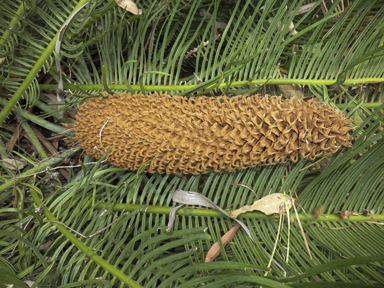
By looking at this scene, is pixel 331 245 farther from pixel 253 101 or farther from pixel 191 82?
pixel 191 82

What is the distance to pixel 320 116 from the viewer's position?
94 cm

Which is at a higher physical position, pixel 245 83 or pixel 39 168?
pixel 245 83

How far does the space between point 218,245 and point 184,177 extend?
0.32 metres

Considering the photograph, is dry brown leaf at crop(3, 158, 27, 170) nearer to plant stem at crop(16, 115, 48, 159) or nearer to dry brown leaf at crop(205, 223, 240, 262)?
plant stem at crop(16, 115, 48, 159)

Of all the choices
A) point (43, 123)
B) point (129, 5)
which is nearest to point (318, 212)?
point (129, 5)

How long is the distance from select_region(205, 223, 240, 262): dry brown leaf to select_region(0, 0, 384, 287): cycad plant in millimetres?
21

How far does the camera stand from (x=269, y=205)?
104 centimetres

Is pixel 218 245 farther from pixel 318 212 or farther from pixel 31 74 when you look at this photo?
pixel 31 74

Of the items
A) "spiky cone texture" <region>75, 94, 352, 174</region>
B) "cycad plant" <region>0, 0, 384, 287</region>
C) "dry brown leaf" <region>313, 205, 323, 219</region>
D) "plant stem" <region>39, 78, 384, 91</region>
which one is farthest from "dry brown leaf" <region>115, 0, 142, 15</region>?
"dry brown leaf" <region>313, 205, 323, 219</region>

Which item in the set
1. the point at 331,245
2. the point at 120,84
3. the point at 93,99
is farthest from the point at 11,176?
the point at 331,245

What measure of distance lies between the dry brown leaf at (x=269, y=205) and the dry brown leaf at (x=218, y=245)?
0.06 metres

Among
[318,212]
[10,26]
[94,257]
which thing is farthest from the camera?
[10,26]

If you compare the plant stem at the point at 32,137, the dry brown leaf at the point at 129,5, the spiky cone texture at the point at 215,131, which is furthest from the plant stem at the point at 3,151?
the dry brown leaf at the point at 129,5

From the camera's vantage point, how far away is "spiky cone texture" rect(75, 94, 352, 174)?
37.2 inches
